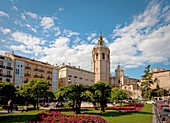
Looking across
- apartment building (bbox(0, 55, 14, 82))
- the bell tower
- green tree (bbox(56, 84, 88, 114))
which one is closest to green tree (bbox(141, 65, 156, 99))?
the bell tower

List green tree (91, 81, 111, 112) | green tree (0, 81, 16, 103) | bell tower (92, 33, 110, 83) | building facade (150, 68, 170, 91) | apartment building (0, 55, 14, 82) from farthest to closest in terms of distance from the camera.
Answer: bell tower (92, 33, 110, 83) → building facade (150, 68, 170, 91) → apartment building (0, 55, 14, 82) → green tree (91, 81, 111, 112) → green tree (0, 81, 16, 103)

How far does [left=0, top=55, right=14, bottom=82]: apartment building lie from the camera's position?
45.6m

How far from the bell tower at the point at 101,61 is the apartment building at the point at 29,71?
37519 millimetres

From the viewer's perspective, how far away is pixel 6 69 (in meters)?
46.8

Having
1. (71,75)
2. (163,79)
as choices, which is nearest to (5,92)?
(71,75)

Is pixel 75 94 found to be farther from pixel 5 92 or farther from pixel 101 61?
pixel 101 61

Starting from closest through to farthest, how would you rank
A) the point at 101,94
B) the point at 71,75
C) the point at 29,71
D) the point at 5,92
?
the point at 5,92 → the point at 101,94 → the point at 29,71 → the point at 71,75

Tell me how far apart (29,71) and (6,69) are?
8098 mm

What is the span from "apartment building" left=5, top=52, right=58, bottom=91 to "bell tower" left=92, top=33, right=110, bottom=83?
37.5 metres

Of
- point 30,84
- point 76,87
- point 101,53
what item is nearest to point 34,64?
point 30,84

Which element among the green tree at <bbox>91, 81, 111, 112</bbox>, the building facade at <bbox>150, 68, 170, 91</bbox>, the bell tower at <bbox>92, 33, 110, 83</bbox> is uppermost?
the bell tower at <bbox>92, 33, 110, 83</bbox>

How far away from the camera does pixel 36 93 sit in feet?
87.1

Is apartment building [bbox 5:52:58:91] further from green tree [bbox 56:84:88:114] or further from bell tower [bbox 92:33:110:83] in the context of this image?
bell tower [bbox 92:33:110:83]

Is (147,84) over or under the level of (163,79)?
under
